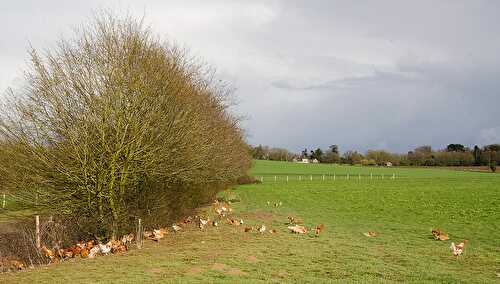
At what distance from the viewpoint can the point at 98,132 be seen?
14.7m

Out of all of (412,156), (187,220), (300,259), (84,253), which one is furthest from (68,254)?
(412,156)

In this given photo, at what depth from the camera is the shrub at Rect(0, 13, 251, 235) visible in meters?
14.2

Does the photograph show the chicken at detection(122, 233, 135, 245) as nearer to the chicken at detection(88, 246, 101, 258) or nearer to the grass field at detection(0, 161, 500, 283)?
the grass field at detection(0, 161, 500, 283)

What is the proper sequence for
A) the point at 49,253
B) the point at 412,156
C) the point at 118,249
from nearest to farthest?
the point at 49,253, the point at 118,249, the point at 412,156

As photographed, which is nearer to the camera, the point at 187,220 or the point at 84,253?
the point at 84,253

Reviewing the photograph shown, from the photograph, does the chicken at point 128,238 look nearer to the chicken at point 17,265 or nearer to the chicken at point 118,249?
the chicken at point 118,249

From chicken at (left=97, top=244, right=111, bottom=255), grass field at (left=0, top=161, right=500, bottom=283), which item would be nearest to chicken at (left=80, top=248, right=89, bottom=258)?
chicken at (left=97, top=244, right=111, bottom=255)

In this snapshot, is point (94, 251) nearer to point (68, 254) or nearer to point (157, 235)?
point (68, 254)

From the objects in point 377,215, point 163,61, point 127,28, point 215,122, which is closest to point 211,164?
point 215,122

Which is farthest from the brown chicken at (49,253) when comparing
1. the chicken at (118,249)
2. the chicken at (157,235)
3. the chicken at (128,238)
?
the chicken at (157,235)

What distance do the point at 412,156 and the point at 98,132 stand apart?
126 metres

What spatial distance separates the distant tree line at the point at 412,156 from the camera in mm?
121750

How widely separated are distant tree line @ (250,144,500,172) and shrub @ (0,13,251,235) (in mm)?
95439

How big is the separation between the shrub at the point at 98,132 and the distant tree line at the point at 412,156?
9544cm
